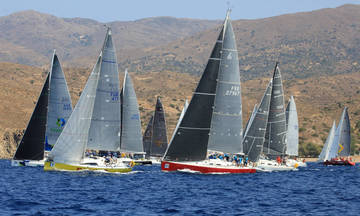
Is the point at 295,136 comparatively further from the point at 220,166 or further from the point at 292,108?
the point at 220,166

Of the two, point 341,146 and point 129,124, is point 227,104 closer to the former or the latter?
point 129,124

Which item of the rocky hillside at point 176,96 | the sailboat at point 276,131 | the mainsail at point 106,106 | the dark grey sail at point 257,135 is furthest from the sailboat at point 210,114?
the rocky hillside at point 176,96

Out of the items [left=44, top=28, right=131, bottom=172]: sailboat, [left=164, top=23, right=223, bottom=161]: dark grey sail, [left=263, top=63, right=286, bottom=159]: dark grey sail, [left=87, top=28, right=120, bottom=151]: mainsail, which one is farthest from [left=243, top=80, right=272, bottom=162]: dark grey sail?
[left=87, top=28, right=120, bottom=151]: mainsail

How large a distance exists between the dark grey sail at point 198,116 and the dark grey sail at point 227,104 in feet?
1.41

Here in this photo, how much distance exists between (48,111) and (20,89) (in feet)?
227

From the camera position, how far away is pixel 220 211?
25.8 m

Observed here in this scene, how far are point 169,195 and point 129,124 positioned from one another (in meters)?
24.2

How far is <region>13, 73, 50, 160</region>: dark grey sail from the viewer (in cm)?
4947

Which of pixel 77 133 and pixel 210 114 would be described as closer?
pixel 77 133

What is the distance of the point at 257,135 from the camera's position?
51031 mm

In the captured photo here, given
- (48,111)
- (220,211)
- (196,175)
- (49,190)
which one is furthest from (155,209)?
(48,111)

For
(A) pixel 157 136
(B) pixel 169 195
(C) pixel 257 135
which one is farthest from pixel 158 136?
(B) pixel 169 195

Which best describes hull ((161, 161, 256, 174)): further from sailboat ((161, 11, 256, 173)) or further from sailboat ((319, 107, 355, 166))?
sailboat ((319, 107, 355, 166))

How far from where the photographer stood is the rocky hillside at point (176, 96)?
330ft
